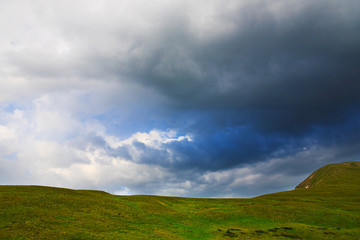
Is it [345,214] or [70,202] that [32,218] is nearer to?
[70,202]

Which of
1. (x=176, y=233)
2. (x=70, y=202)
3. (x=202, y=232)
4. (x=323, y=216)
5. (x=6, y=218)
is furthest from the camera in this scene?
(x=323, y=216)

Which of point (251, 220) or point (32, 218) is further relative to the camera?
point (251, 220)

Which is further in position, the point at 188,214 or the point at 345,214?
the point at 345,214

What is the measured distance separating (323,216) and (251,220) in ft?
67.9

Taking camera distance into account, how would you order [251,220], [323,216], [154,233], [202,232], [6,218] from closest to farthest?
1. [6,218]
2. [154,233]
3. [202,232]
4. [251,220]
5. [323,216]

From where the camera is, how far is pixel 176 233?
4197 centimetres

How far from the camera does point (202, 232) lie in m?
44.7

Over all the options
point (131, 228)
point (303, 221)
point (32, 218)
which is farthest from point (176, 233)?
point (303, 221)

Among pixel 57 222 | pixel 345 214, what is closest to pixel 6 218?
pixel 57 222

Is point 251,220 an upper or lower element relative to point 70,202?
lower

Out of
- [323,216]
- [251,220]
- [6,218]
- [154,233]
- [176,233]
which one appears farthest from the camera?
[323,216]

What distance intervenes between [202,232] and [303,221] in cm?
2827

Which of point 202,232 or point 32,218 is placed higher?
point 32,218

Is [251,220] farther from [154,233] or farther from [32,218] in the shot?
[32,218]
